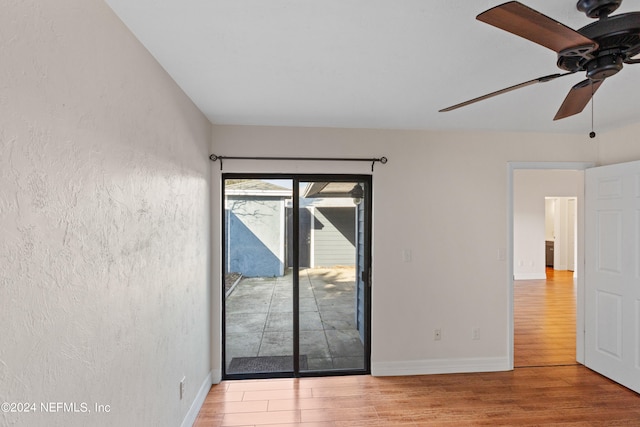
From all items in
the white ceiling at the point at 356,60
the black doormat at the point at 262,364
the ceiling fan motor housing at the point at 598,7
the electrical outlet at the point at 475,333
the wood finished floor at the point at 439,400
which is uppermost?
the white ceiling at the point at 356,60

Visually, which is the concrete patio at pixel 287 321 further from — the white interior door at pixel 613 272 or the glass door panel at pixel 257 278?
the white interior door at pixel 613 272

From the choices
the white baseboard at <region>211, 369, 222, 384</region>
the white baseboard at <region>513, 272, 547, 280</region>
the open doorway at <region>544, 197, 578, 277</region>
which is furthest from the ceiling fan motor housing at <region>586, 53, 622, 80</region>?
the open doorway at <region>544, 197, 578, 277</region>

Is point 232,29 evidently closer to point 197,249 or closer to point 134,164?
point 134,164

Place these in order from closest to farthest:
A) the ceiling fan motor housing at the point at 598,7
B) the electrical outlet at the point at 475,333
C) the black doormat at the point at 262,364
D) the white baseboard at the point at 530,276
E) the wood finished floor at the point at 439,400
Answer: the ceiling fan motor housing at the point at 598,7 < the wood finished floor at the point at 439,400 < the black doormat at the point at 262,364 < the electrical outlet at the point at 475,333 < the white baseboard at the point at 530,276

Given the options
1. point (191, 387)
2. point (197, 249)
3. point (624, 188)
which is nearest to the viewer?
point (191, 387)

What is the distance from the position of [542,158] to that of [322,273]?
2628 millimetres

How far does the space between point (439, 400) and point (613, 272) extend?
81.8 inches

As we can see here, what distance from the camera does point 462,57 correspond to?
1698 millimetres

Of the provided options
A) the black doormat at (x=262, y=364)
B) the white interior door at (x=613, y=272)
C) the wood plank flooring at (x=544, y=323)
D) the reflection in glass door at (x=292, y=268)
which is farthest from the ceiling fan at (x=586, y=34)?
the wood plank flooring at (x=544, y=323)

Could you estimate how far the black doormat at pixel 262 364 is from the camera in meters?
3.10

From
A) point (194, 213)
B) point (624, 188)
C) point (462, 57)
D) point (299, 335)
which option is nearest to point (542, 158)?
point (624, 188)

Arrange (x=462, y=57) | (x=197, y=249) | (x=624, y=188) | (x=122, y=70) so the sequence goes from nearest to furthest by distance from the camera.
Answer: (x=122, y=70) < (x=462, y=57) < (x=197, y=249) < (x=624, y=188)

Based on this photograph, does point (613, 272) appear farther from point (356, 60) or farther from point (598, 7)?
point (356, 60)

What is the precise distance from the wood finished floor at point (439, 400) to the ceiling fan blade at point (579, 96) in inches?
89.6
